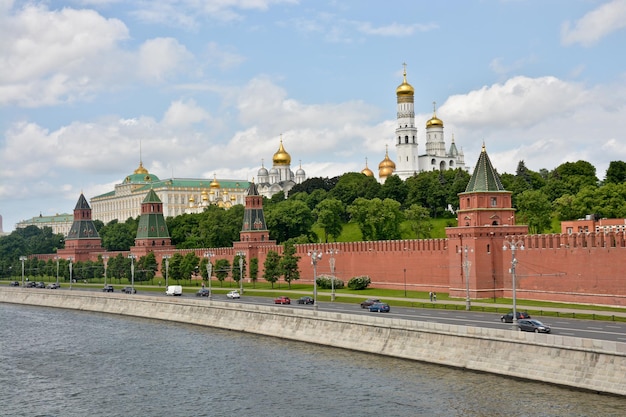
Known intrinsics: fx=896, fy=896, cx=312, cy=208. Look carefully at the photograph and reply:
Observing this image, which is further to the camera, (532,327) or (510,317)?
(510,317)

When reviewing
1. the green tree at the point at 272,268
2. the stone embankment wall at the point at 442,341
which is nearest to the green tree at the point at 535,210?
the green tree at the point at 272,268

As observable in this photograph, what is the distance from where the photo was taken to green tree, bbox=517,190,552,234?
10650 centimetres

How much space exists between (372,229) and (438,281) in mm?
43655

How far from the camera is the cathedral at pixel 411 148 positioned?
164125 millimetres

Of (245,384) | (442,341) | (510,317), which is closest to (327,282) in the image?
(510,317)

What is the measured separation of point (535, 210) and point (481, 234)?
38.1m

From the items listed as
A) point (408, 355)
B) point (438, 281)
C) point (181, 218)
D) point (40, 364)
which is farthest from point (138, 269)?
point (408, 355)

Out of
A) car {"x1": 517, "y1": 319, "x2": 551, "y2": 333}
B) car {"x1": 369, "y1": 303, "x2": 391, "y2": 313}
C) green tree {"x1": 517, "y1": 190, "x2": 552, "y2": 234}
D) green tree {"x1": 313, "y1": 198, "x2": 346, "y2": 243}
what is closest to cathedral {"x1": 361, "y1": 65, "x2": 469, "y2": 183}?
green tree {"x1": 313, "y1": 198, "x2": 346, "y2": 243}

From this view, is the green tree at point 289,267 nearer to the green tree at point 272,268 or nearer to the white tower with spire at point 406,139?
the green tree at point 272,268

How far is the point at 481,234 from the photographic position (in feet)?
233

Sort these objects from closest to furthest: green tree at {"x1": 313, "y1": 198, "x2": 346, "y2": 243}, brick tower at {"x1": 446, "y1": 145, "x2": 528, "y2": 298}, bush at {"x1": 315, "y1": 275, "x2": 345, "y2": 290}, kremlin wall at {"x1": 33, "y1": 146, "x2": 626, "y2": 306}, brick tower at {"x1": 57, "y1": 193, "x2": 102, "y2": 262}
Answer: kremlin wall at {"x1": 33, "y1": 146, "x2": 626, "y2": 306} < brick tower at {"x1": 446, "y1": 145, "x2": 528, "y2": 298} < bush at {"x1": 315, "y1": 275, "x2": 345, "y2": 290} < green tree at {"x1": 313, "y1": 198, "x2": 346, "y2": 243} < brick tower at {"x1": 57, "y1": 193, "x2": 102, "y2": 262}

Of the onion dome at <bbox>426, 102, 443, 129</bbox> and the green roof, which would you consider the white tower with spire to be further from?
the green roof

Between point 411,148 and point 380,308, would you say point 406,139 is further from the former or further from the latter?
point 380,308

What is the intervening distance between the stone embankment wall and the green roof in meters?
21.8
